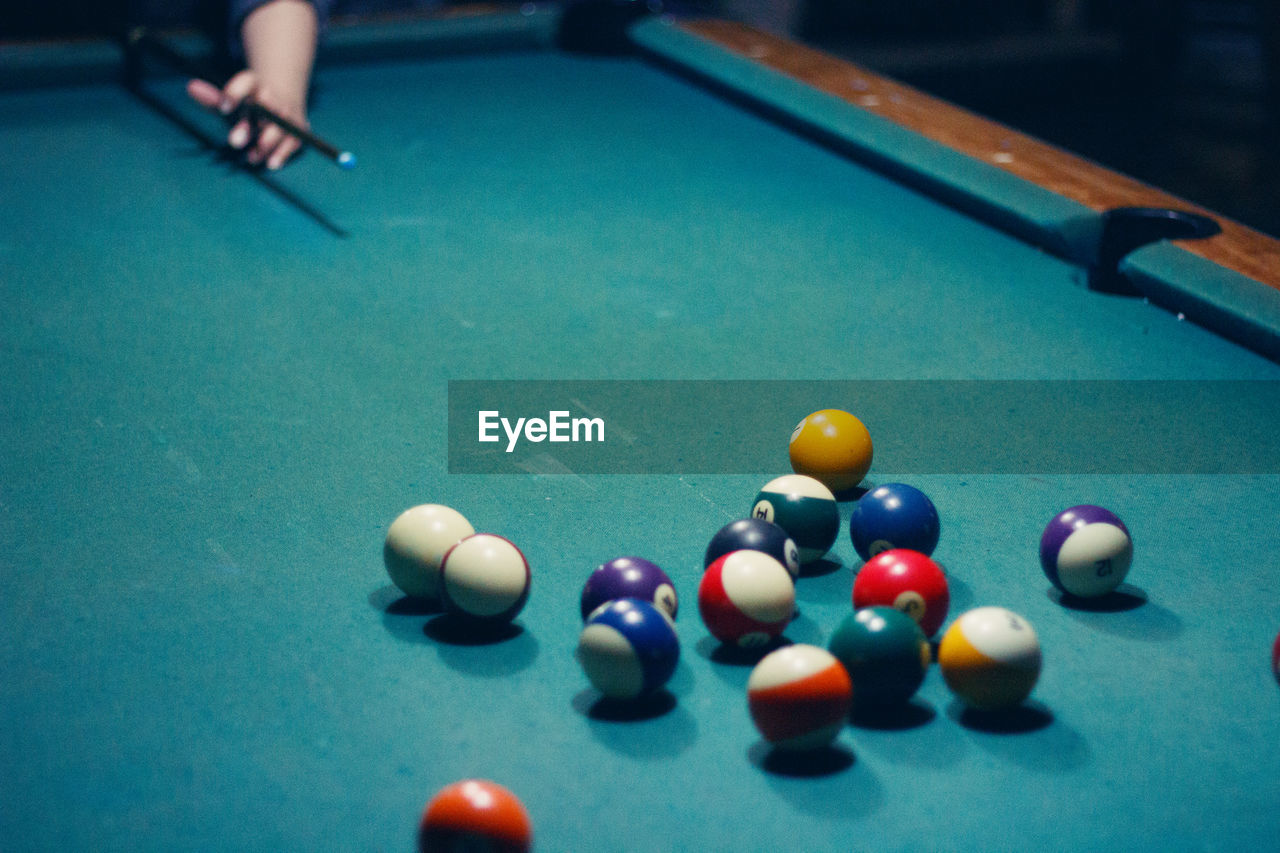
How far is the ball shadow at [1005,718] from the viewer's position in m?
1.71

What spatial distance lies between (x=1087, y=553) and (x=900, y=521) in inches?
11.4

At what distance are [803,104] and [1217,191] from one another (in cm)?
330

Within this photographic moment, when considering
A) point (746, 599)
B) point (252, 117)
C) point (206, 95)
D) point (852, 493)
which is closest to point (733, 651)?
point (746, 599)

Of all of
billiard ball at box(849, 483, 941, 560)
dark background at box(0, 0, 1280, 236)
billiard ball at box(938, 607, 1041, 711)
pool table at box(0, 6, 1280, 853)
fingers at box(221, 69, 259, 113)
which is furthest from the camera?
dark background at box(0, 0, 1280, 236)

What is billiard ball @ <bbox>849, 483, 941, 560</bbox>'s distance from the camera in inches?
81.4

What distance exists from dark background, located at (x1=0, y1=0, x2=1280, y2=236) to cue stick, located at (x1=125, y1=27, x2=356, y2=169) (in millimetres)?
1106

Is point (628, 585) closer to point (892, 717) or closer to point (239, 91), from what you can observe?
point (892, 717)

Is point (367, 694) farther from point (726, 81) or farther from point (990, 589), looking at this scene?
point (726, 81)

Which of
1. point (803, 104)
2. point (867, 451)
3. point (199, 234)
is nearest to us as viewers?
point (867, 451)

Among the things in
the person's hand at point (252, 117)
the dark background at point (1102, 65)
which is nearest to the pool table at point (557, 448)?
the person's hand at point (252, 117)

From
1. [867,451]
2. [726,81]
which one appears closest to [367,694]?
[867,451]

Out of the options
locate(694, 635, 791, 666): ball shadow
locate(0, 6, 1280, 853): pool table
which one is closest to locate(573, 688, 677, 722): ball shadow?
locate(0, 6, 1280, 853): pool table

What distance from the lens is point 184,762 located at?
1631 millimetres

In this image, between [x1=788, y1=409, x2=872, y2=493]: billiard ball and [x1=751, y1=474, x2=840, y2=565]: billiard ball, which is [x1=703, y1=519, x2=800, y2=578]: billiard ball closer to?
[x1=751, y1=474, x2=840, y2=565]: billiard ball
